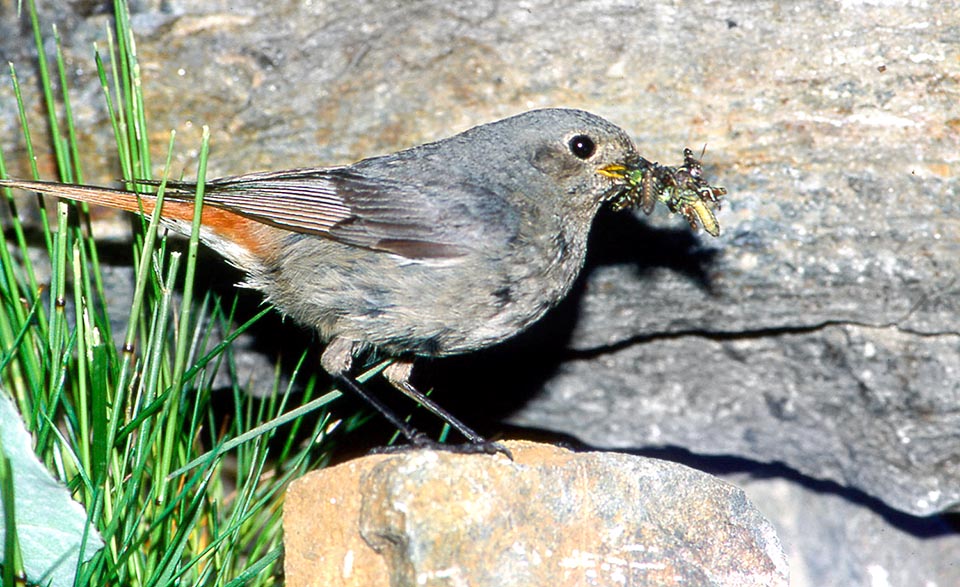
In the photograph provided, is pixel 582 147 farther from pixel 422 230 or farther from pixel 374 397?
pixel 374 397

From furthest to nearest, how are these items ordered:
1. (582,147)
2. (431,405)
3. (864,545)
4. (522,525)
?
(864,545) < (431,405) < (582,147) < (522,525)

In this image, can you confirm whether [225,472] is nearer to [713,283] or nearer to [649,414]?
[649,414]

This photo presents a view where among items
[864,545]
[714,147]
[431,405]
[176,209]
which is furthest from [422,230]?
[864,545]

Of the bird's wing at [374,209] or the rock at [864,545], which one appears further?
the rock at [864,545]

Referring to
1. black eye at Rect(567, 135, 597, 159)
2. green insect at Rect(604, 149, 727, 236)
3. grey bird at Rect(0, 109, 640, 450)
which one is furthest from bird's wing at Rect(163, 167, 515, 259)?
green insect at Rect(604, 149, 727, 236)

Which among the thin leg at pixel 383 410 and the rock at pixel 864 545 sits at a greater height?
the thin leg at pixel 383 410

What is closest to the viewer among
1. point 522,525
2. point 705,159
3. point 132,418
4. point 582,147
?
point 522,525

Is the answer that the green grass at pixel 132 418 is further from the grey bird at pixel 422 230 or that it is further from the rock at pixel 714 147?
the rock at pixel 714 147

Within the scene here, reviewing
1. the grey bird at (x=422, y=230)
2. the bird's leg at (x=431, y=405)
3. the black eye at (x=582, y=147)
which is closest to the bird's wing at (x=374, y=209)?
the grey bird at (x=422, y=230)
